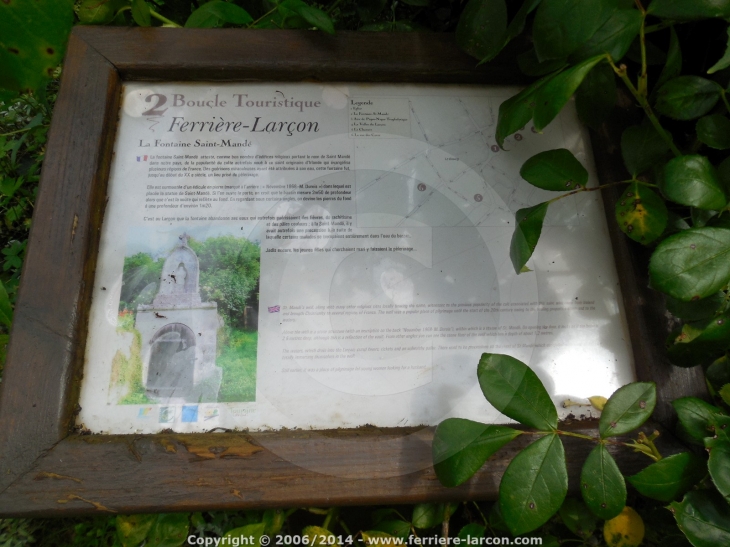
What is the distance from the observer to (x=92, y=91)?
792mm

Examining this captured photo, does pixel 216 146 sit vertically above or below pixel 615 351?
above

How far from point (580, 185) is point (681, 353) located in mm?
275

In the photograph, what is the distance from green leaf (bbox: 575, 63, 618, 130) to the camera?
2.42 feet

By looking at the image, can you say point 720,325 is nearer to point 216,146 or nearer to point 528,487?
point 528,487

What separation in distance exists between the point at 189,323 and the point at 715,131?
31.9 inches

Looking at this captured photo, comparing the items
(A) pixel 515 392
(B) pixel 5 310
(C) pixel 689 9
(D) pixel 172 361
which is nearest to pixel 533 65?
(C) pixel 689 9

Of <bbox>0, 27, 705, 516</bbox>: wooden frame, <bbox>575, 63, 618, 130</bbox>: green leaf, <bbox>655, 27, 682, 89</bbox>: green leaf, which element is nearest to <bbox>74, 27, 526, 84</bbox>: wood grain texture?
<bbox>0, 27, 705, 516</bbox>: wooden frame

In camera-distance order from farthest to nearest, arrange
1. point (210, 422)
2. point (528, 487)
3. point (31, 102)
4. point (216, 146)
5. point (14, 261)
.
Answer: point (31, 102)
point (14, 261)
point (216, 146)
point (210, 422)
point (528, 487)

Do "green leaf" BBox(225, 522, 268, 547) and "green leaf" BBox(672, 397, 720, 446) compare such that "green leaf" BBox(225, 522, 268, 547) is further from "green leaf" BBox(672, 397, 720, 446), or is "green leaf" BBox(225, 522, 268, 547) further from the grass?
"green leaf" BBox(672, 397, 720, 446)

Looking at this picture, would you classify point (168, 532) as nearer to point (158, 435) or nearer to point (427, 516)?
point (158, 435)

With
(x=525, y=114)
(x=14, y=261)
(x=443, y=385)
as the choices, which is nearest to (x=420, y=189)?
(x=525, y=114)

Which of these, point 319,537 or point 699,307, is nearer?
point 699,307

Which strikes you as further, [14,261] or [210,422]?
[14,261]

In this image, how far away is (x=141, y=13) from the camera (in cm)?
82
